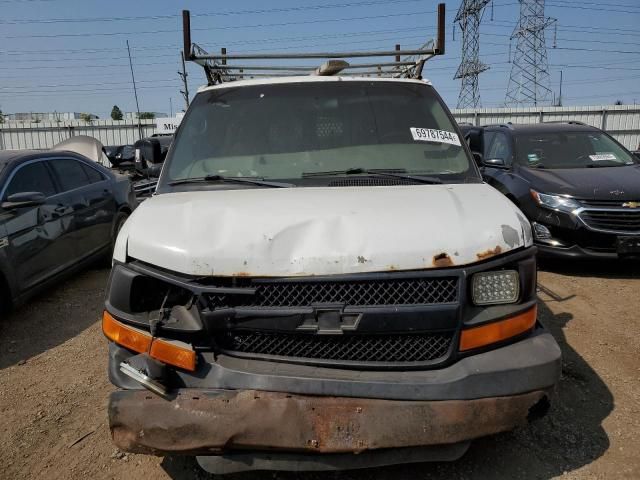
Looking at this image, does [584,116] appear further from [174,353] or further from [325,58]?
[174,353]

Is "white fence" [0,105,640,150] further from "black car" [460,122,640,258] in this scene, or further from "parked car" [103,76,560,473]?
"parked car" [103,76,560,473]

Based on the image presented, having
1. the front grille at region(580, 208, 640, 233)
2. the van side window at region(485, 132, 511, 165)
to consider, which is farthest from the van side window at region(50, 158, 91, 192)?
the front grille at region(580, 208, 640, 233)

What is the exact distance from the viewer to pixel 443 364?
220cm

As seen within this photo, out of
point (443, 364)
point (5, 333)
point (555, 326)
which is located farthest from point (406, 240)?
point (5, 333)

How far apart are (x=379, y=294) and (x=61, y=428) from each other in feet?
7.42

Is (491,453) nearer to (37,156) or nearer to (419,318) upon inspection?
(419,318)

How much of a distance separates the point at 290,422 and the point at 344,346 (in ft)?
1.30

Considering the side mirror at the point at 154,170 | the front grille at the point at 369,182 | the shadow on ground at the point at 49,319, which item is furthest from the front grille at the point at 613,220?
the shadow on ground at the point at 49,319

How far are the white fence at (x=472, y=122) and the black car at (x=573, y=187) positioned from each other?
1662 centimetres

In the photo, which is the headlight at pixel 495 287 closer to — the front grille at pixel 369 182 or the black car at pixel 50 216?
the front grille at pixel 369 182

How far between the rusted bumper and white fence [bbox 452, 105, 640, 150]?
2270 cm

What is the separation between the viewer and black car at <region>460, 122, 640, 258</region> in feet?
18.6

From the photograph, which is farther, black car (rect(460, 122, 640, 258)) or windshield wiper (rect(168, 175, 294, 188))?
black car (rect(460, 122, 640, 258))

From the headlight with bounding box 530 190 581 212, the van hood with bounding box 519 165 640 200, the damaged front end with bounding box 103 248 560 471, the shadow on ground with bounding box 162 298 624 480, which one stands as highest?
the damaged front end with bounding box 103 248 560 471
